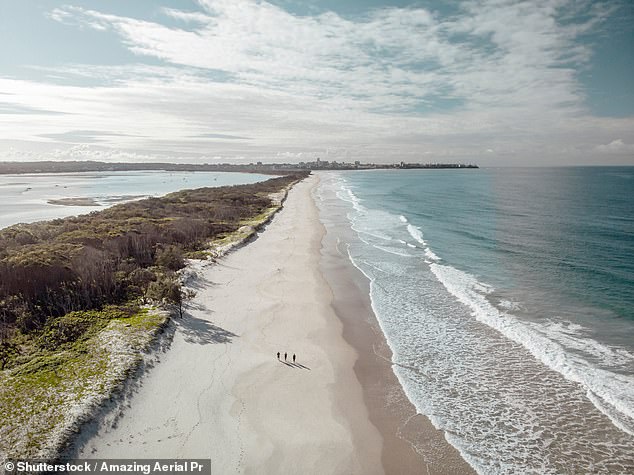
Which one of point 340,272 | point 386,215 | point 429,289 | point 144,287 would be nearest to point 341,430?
point 144,287

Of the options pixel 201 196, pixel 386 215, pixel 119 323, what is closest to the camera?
pixel 119 323

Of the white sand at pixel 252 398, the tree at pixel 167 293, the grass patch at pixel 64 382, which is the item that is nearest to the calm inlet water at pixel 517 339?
the white sand at pixel 252 398

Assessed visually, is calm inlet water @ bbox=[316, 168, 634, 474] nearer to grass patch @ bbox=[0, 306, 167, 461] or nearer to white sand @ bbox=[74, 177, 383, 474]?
white sand @ bbox=[74, 177, 383, 474]

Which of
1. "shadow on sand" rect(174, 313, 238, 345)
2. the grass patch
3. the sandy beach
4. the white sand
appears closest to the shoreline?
the sandy beach

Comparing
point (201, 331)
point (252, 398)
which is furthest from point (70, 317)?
point (252, 398)

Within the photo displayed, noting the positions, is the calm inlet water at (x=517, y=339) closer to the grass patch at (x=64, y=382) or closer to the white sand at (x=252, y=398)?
the white sand at (x=252, y=398)

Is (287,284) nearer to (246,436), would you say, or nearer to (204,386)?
(204,386)
